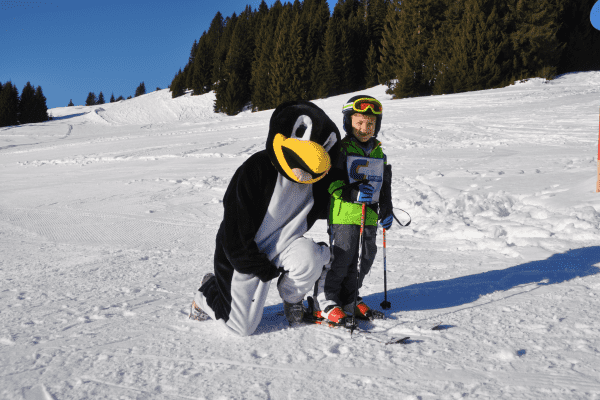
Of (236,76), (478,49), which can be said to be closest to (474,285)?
(478,49)

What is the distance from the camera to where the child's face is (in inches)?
98.0

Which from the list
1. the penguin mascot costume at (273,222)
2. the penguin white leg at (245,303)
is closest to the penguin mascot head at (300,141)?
the penguin mascot costume at (273,222)

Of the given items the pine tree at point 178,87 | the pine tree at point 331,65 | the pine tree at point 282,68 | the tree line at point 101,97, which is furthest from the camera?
the tree line at point 101,97

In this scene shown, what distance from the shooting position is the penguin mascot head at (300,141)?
2064 millimetres

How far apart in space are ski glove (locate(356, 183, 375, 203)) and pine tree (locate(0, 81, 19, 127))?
1980 inches

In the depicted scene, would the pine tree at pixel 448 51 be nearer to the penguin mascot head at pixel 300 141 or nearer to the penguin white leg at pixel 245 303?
the penguin mascot head at pixel 300 141

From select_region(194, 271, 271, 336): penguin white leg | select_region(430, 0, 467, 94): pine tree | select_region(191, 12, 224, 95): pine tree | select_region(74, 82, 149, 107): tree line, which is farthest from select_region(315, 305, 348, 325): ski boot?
select_region(74, 82, 149, 107): tree line

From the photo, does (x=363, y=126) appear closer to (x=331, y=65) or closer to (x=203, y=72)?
(x=331, y=65)

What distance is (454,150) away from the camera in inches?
372

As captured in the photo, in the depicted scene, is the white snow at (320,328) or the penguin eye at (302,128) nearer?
the white snow at (320,328)

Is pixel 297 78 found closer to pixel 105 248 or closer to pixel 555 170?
pixel 555 170

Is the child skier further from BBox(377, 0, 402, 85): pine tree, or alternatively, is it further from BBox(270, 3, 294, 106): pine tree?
BBox(270, 3, 294, 106): pine tree

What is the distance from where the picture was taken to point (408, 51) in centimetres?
2811

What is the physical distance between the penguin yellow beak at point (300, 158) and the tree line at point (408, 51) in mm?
25624
